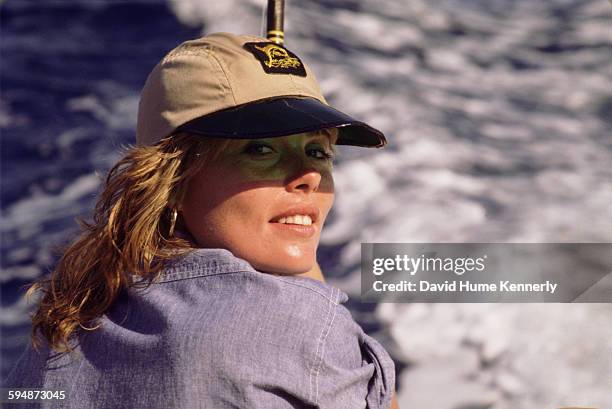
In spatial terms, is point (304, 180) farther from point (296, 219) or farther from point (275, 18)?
point (275, 18)

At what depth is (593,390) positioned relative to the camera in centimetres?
202

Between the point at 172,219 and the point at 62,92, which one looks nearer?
the point at 172,219

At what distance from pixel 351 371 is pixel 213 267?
0.68 feet

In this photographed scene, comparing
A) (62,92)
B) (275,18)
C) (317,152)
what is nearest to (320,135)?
(317,152)

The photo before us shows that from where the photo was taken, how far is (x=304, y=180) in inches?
39.4

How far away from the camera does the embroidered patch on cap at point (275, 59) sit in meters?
1.00

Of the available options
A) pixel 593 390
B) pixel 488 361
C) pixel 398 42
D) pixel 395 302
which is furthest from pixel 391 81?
pixel 593 390

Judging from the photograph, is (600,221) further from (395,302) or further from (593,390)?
(395,302)

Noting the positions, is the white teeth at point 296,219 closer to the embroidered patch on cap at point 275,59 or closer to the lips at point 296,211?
the lips at point 296,211

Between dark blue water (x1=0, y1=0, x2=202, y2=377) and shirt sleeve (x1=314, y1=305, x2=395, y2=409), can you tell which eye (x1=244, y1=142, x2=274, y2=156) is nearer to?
shirt sleeve (x1=314, y1=305, x2=395, y2=409)

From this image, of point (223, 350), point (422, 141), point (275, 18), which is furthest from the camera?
point (422, 141)

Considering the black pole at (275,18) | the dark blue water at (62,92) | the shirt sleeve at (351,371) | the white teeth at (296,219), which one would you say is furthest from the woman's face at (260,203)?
the dark blue water at (62,92)

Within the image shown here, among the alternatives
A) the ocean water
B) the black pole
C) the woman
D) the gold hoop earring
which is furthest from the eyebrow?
the ocean water

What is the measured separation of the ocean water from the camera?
6.95 ft
